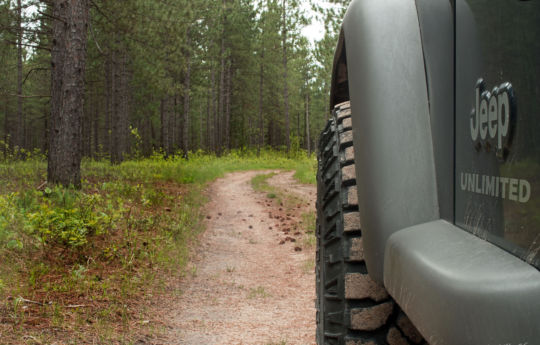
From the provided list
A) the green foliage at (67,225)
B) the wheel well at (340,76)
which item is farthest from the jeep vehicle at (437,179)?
the green foliage at (67,225)

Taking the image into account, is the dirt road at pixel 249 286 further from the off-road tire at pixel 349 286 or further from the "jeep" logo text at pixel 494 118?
the "jeep" logo text at pixel 494 118

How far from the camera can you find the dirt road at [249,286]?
13.1ft

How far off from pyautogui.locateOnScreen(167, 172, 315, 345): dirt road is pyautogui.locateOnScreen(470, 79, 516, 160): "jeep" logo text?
9.44ft

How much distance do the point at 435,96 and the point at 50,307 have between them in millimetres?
3544

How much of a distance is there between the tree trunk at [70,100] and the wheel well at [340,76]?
6268 millimetres

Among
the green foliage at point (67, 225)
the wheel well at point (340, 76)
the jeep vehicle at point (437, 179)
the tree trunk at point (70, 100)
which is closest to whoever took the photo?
the jeep vehicle at point (437, 179)

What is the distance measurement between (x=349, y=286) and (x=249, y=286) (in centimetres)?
366

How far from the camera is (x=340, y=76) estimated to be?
3.06 metres

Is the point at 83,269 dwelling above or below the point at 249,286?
above

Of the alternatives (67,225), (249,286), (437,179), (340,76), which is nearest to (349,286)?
(437,179)

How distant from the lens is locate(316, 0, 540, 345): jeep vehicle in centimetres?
96

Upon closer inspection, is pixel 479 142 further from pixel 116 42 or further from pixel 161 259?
pixel 116 42

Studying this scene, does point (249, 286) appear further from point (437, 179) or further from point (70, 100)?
point (70, 100)

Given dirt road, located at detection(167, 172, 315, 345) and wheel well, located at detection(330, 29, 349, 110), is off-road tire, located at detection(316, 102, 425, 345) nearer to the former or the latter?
wheel well, located at detection(330, 29, 349, 110)
